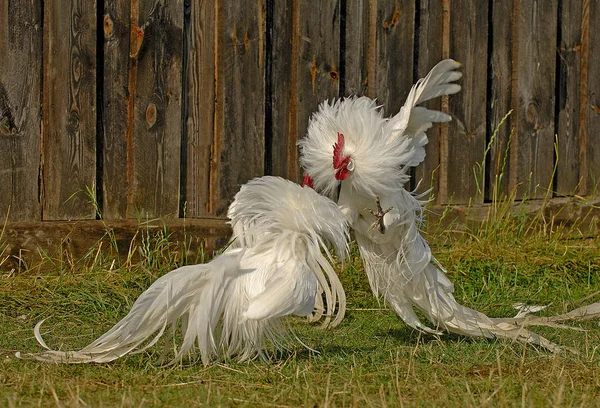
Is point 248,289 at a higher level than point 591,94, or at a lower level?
lower

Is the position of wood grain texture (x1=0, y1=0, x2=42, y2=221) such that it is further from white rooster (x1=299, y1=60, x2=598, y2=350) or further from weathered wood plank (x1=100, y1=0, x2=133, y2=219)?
white rooster (x1=299, y1=60, x2=598, y2=350)

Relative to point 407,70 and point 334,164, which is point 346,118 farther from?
point 407,70

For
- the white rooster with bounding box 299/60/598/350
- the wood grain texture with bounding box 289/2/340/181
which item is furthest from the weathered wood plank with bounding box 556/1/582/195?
the white rooster with bounding box 299/60/598/350

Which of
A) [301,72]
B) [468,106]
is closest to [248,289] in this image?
[301,72]

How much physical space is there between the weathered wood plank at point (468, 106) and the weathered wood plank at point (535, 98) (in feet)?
1.08

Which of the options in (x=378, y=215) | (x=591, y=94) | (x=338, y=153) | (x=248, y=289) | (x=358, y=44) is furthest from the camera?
(x=591, y=94)

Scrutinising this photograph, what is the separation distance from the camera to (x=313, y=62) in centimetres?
590

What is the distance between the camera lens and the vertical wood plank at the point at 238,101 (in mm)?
5625

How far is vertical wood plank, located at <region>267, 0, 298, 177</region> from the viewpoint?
18.9 ft

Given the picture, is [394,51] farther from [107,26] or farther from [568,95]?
[107,26]

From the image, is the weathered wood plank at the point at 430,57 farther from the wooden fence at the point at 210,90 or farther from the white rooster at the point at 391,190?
the white rooster at the point at 391,190

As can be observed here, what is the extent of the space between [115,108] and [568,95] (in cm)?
351

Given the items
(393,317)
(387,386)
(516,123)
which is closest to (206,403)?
(387,386)

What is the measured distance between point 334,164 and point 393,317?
1439 mm
